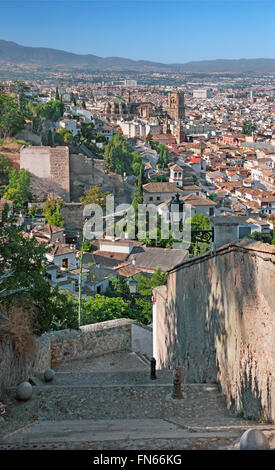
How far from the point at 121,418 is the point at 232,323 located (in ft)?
4.43

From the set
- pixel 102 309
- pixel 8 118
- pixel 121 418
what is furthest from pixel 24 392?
pixel 8 118

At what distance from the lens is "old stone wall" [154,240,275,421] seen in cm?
465

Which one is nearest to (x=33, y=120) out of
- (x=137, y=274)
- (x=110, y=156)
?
(x=110, y=156)

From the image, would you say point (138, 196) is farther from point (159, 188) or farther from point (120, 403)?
point (120, 403)

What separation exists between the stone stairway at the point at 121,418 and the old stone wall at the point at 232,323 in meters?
0.24

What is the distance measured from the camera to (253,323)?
495cm

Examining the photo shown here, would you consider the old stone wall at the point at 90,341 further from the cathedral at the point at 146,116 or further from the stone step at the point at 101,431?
the cathedral at the point at 146,116

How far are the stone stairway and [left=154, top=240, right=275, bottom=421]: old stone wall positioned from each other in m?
0.24

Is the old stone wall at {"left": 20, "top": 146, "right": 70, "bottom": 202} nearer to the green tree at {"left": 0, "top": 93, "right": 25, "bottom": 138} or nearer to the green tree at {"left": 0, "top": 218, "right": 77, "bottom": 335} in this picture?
the green tree at {"left": 0, "top": 93, "right": 25, "bottom": 138}

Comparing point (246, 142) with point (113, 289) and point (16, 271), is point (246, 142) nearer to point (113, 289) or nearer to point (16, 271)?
point (113, 289)

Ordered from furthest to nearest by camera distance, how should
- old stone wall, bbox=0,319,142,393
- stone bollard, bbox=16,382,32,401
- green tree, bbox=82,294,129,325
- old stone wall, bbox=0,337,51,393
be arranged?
1. green tree, bbox=82,294,129,325
2. old stone wall, bbox=0,319,142,393
3. old stone wall, bbox=0,337,51,393
4. stone bollard, bbox=16,382,32,401

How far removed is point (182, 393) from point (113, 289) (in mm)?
15288

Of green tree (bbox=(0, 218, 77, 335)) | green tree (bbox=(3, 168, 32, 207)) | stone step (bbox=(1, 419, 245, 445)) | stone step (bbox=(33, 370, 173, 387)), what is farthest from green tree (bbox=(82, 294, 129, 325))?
green tree (bbox=(3, 168, 32, 207))

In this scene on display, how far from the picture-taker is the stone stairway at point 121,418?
403cm
